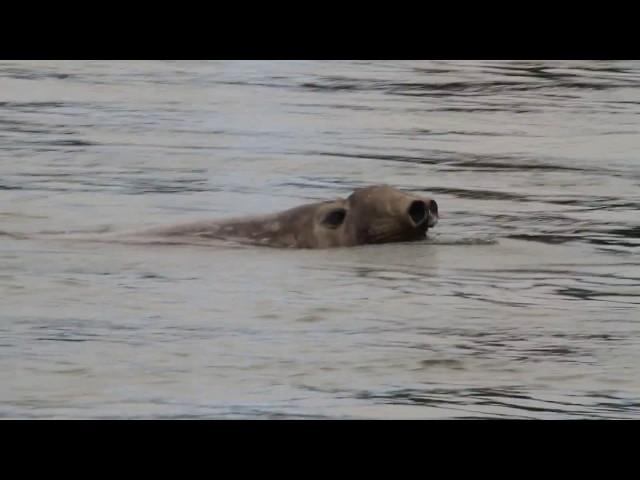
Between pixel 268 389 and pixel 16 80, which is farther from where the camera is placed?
pixel 16 80

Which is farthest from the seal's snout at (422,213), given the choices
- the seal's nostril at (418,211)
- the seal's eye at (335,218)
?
the seal's eye at (335,218)

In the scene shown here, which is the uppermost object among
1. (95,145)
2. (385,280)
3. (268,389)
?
(95,145)

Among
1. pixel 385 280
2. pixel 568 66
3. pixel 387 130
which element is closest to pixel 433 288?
pixel 385 280

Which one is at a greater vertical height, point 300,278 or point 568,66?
point 568,66

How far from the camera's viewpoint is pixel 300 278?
142 inches

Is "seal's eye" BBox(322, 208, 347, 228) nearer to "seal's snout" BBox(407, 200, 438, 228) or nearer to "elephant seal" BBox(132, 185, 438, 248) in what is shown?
"elephant seal" BBox(132, 185, 438, 248)

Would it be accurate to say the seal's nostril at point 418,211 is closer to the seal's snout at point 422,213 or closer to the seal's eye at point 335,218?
the seal's snout at point 422,213

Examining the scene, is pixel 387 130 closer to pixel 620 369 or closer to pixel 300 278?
pixel 300 278

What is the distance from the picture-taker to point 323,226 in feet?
12.0

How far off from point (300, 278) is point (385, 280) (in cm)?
21

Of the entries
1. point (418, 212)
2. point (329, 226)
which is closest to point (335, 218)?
point (329, 226)

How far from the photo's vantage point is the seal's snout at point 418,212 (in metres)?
3.65

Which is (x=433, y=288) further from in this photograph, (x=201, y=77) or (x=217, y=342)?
(x=201, y=77)

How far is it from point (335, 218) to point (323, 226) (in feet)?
0.12
